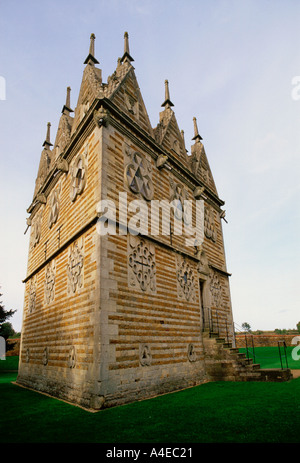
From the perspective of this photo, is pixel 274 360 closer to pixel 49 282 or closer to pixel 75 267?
pixel 49 282

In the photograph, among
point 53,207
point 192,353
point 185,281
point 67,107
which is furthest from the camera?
point 67,107

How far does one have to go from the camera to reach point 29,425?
19.6 feet

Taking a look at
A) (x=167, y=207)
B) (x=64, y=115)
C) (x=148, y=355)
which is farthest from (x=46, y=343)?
(x=64, y=115)

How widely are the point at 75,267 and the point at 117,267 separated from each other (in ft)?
6.48

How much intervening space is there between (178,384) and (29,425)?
5.79m

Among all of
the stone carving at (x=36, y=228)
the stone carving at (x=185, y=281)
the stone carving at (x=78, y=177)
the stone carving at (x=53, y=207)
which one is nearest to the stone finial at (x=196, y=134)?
the stone carving at (x=185, y=281)

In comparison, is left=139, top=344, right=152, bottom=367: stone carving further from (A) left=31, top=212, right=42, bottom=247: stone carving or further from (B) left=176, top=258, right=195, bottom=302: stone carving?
(A) left=31, top=212, right=42, bottom=247: stone carving

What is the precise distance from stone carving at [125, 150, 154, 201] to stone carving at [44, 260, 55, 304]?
508 centimetres

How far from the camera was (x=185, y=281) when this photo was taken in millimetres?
12617

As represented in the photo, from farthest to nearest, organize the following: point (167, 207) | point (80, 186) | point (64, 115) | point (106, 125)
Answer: point (64, 115)
point (167, 207)
point (80, 186)
point (106, 125)

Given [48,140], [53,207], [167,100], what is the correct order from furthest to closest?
1. [48,140]
2. [167,100]
3. [53,207]

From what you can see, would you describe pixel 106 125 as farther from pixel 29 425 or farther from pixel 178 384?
pixel 178 384

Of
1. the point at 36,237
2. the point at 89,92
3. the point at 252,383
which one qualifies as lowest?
the point at 252,383

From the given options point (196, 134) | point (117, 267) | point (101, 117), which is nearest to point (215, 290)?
point (117, 267)
